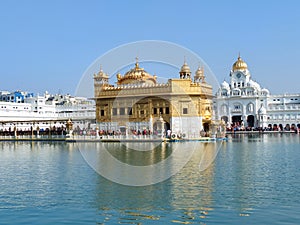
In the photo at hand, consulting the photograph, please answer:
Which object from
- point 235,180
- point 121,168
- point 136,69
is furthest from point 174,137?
point 235,180

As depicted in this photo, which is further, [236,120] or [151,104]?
[236,120]

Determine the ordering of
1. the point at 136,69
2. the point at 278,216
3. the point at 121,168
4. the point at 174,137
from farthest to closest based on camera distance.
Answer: the point at 136,69 → the point at 174,137 → the point at 121,168 → the point at 278,216

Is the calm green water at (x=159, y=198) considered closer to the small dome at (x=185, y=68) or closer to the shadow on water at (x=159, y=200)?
the shadow on water at (x=159, y=200)

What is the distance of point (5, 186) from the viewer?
14.9m

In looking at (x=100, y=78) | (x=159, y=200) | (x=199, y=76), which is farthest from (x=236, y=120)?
(x=159, y=200)

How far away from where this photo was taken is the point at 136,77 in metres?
52.4

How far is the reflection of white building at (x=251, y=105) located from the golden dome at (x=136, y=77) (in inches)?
1024

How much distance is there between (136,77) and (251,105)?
114 feet

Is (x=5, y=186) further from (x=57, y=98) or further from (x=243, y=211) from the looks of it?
(x=57, y=98)

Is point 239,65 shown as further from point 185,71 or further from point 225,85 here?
point 185,71

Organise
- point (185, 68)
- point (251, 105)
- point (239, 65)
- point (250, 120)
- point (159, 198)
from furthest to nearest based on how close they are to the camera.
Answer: point (239, 65)
point (250, 120)
point (251, 105)
point (185, 68)
point (159, 198)

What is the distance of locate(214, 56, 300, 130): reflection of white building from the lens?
77188 mm

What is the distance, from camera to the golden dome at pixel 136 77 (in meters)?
52.2

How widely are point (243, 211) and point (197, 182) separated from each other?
4114 mm
